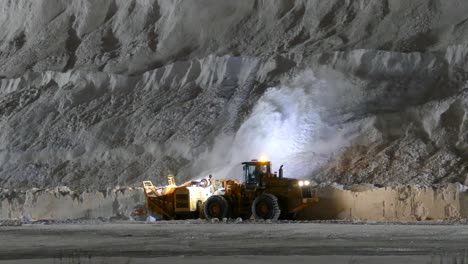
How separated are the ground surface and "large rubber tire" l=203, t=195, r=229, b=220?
4.38 ft

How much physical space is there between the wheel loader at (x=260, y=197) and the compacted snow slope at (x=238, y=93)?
2515 millimetres

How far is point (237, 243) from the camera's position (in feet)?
51.7

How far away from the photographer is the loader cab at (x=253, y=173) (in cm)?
2377

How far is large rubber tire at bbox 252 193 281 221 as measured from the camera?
2294cm

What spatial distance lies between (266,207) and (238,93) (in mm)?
10126

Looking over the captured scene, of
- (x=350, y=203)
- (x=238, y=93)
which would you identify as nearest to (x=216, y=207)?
(x=350, y=203)

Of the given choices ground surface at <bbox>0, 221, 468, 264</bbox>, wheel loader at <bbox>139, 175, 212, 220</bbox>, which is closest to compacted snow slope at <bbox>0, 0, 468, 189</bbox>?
wheel loader at <bbox>139, 175, 212, 220</bbox>

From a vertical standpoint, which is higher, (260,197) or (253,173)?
(253,173)

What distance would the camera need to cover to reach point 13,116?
36406mm

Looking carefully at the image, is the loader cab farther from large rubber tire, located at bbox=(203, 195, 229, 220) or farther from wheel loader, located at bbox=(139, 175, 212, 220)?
wheel loader, located at bbox=(139, 175, 212, 220)

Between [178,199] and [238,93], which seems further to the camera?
[238,93]

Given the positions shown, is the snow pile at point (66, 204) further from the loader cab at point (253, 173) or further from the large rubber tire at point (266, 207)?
the large rubber tire at point (266, 207)

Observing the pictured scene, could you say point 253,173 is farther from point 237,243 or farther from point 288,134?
point 237,243

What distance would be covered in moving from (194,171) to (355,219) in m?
7.44
